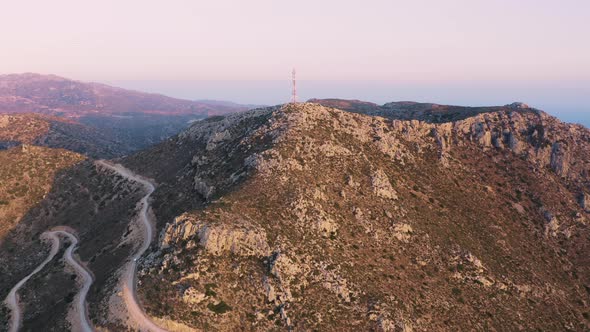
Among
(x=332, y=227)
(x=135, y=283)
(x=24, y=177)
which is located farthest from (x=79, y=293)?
(x=24, y=177)

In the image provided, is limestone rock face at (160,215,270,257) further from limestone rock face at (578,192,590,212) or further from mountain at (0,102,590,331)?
limestone rock face at (578,192,590,212)

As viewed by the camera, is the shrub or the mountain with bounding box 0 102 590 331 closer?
the shrub

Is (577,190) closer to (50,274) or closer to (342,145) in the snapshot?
(342,145)

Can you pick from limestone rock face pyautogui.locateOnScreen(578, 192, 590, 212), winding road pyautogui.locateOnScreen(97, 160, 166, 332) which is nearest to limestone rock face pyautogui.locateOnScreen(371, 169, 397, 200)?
winding road pyautogui.locateOnScreen(97, 160, 166, 332)

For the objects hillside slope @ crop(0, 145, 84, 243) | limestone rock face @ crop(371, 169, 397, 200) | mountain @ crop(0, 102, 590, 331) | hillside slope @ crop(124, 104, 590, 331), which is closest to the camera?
mountain @ crop(0, 102, 590, 331)

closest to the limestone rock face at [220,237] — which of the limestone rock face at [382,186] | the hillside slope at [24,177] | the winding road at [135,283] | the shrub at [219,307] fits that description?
the winding road at [135,283]

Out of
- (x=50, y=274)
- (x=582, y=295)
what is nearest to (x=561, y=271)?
(x=582, y=295)

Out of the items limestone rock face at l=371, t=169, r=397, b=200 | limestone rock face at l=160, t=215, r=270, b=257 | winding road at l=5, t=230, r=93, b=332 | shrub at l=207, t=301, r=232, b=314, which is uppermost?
limestone rock face at l=371, t=169, r=397, b=200
